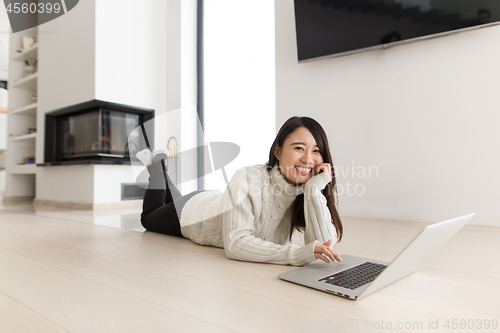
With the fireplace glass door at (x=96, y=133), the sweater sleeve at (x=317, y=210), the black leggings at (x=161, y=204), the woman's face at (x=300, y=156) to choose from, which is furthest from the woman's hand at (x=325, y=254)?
the fireplace glass door at (x=96, y=133)

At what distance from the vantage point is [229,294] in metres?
0.79

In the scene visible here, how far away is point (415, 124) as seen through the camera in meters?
2.10

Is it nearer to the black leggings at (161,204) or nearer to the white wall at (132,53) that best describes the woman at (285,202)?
the black leggings at (161,204)

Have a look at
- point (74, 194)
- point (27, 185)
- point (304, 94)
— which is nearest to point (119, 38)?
point (74, 194)

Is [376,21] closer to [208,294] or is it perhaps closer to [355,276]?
[355,276]

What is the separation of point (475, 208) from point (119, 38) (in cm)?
325

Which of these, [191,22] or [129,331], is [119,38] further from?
[129,331]

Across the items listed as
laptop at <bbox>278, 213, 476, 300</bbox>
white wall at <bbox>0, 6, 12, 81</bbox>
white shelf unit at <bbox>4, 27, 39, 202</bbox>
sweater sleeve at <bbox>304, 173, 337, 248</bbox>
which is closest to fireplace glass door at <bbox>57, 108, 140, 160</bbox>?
white shelf unit at <bbox>4, 27, 39, 202</bbox>

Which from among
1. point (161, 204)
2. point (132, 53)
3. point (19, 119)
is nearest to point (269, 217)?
point (161, 204)

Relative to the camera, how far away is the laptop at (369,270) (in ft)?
2.32

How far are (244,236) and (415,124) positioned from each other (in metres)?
1.56

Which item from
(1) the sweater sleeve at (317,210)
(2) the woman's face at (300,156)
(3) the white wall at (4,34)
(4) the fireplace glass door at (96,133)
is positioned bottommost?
(1) the sweater sleeve at (317,210)

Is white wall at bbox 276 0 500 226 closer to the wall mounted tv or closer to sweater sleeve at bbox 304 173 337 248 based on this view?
the wall mounted tv

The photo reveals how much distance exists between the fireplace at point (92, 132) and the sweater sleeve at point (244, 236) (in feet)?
6.86
